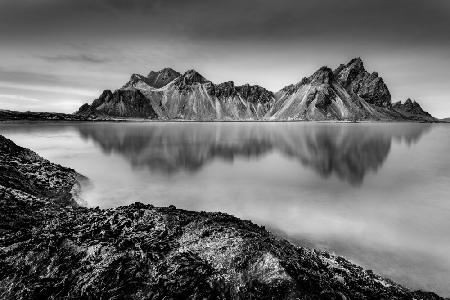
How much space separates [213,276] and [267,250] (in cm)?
162

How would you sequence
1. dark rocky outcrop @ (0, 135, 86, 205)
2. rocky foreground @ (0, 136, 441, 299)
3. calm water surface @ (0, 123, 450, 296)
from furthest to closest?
dark rocky outcrop @ (0, 135, 86, 205) < calm water surface @ (0, 123, 450, 296) < rocky foreground @ (0, 136, 441, 299)

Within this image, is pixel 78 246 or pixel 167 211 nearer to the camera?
pixel 78 246

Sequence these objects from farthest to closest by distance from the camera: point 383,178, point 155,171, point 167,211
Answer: point 155,171
point 383,178
point 167,211

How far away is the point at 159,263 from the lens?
7.77 m

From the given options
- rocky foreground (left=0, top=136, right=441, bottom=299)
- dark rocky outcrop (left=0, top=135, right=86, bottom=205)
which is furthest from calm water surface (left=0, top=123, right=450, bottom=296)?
rocky foreground (left=0, top=136, right=441, bottom=299)

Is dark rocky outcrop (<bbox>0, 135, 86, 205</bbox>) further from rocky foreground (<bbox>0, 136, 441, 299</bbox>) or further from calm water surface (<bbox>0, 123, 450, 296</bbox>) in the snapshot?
rocky foreground (<bbox>0, 136, 441, 299</bbox>)

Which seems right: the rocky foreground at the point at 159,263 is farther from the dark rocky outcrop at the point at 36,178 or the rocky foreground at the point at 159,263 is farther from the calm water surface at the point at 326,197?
the dark rocky outcrop at the point at 36,178

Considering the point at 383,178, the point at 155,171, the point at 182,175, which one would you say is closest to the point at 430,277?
the point at 383,178

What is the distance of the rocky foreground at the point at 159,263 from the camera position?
22.7ft

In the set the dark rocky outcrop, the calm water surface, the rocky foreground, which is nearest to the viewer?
the rocky foreground

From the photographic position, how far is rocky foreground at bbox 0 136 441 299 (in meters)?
6.92

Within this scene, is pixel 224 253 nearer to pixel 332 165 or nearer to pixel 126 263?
pixel 126 263

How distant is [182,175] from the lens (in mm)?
25438

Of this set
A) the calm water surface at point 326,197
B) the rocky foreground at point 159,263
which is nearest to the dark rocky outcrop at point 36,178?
the calm water surface at point 326,197
